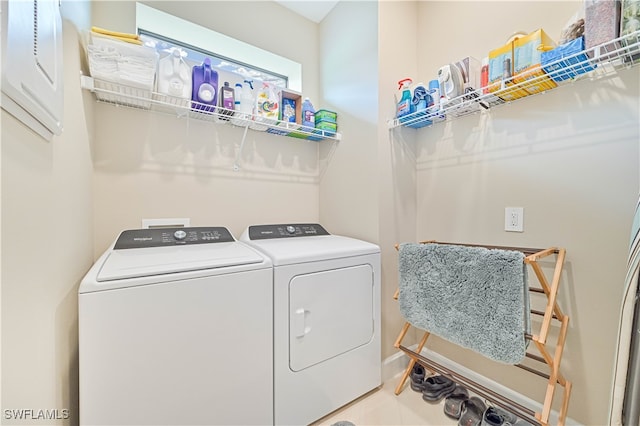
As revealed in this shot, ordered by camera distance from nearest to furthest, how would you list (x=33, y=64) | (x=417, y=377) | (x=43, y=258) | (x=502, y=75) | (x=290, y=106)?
(x=33, y=64), (x=43, y=258), (x=502, y=75), (x=417, y=377), (x=290, y=106)

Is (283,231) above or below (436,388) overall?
above

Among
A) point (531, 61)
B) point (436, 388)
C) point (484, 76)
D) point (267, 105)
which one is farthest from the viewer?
point (267, 105)

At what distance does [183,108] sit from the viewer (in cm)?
157

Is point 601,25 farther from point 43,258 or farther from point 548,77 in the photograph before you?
point 43,258


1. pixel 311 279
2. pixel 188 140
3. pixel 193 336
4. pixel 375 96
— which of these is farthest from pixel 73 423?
pixel 375 96

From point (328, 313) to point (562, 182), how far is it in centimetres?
139

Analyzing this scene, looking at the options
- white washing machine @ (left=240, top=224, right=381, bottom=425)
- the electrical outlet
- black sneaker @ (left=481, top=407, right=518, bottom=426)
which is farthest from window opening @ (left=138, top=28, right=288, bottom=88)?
black sneaker @ (left=481, top=407, right=518, bottom=426)

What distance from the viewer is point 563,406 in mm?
1205

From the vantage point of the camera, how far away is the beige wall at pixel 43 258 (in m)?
0.62

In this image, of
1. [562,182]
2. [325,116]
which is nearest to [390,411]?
[562,182]

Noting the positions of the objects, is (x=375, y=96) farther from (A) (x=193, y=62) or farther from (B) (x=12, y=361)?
(B) (x=12, y=361)

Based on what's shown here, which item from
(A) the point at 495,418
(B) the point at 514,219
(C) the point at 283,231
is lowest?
(A) the point at 495,418

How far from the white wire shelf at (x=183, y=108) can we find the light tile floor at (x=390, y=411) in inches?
73.1

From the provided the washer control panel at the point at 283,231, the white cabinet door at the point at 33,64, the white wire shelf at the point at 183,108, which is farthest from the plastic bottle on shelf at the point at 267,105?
the white cabinet door at the point at 33,64
